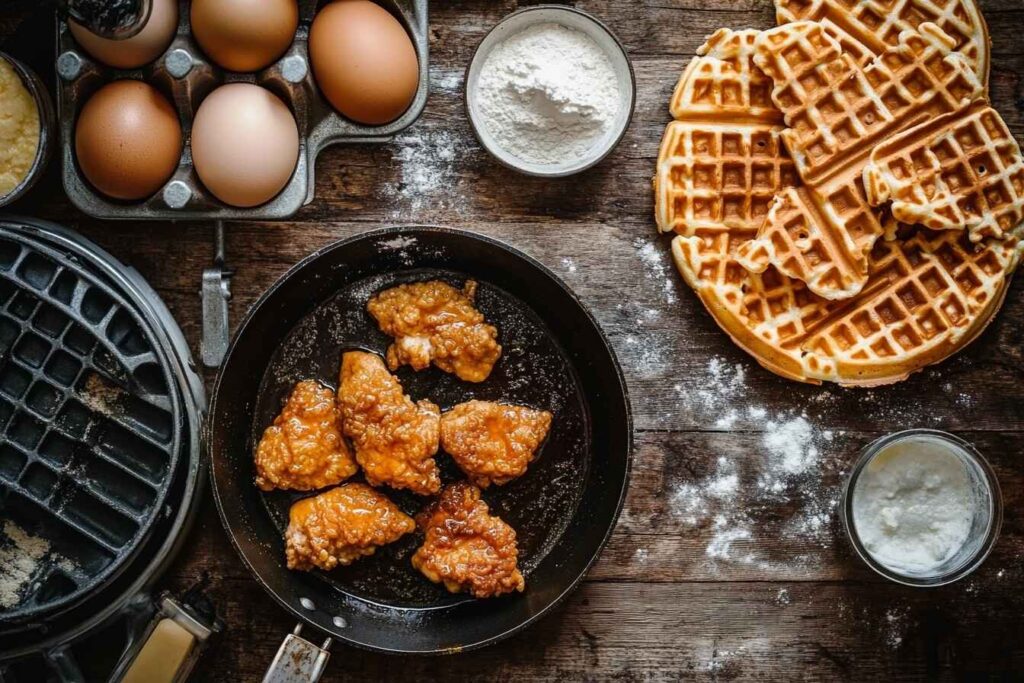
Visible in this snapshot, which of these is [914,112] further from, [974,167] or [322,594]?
[322,594]

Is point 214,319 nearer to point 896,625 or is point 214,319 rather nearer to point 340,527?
point 340,527

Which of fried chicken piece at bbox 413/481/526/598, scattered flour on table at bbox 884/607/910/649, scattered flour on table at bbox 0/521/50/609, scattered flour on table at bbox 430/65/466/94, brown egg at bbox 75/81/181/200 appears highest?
brown egg at bbox 75/81/181/200

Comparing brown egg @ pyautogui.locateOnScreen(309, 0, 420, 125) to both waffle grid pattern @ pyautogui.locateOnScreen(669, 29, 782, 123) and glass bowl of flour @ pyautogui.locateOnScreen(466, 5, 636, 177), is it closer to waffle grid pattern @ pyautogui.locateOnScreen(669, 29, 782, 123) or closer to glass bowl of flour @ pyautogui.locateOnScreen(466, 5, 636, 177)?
glass bowl of flour @ pyautogui.locateOnScreen(466, 5, 636, 177)

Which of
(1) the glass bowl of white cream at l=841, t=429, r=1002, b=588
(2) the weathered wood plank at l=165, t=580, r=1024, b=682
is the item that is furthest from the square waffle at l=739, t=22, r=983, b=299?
(2) the weathered wood plank at l=165, t=580, r=1024, b=682

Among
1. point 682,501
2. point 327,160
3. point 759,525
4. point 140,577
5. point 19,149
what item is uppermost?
point 19,149

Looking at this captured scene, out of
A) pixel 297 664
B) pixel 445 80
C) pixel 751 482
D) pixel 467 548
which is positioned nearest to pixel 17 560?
pixel 297 664

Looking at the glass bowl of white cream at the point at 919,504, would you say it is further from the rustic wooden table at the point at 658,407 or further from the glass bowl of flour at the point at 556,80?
the glass bowl of flour at the point at 556,80

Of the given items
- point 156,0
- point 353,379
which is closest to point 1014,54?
point 353,379
